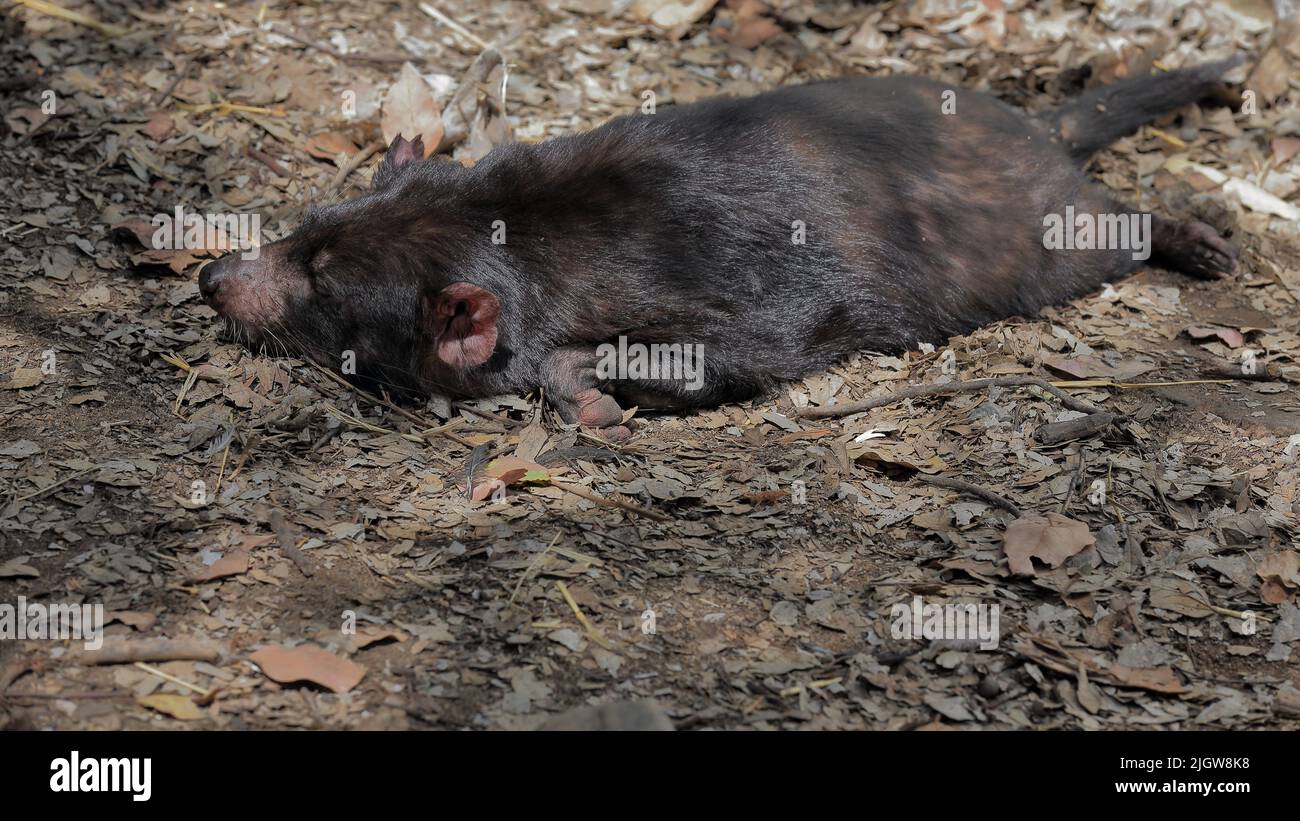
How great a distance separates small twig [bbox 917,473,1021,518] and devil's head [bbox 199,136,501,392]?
1.71 m

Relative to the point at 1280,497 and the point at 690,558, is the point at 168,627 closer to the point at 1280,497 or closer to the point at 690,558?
the point at 690,558

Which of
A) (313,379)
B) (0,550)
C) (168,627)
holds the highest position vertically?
(313,379)

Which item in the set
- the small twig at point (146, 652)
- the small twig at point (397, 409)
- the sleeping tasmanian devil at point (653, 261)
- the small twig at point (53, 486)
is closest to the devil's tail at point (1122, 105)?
the sleeping tasmanian devil at point (653, 261)

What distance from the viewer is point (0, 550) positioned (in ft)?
12.4

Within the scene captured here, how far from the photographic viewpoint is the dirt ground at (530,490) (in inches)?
141

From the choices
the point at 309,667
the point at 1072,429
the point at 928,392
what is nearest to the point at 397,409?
→ the point at 309,667

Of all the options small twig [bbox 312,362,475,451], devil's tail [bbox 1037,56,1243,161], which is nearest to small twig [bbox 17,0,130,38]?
small twig [bbox 312,362,475,451]

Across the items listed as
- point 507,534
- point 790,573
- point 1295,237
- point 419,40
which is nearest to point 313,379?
point 507,534

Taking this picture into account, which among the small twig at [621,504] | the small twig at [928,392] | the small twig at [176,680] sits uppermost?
the small twig at [928,392]

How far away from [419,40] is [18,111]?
2.09 m

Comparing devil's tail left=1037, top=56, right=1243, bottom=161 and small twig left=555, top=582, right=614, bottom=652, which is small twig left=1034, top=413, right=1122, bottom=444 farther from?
devil's tail left=1037, top=56, right=1243, bottom=161

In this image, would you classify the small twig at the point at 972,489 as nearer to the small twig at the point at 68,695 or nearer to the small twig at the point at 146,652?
the small twig at the point at 146,652

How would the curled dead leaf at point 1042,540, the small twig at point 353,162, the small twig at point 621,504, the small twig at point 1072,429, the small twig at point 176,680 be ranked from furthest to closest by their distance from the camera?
the small twig at point 353,162, the small twig at point 1072,429, the small twig at point 621,504, the curled dead leaf at point 1042,540, the small twig at point 176,680

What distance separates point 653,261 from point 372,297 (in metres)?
1.11
